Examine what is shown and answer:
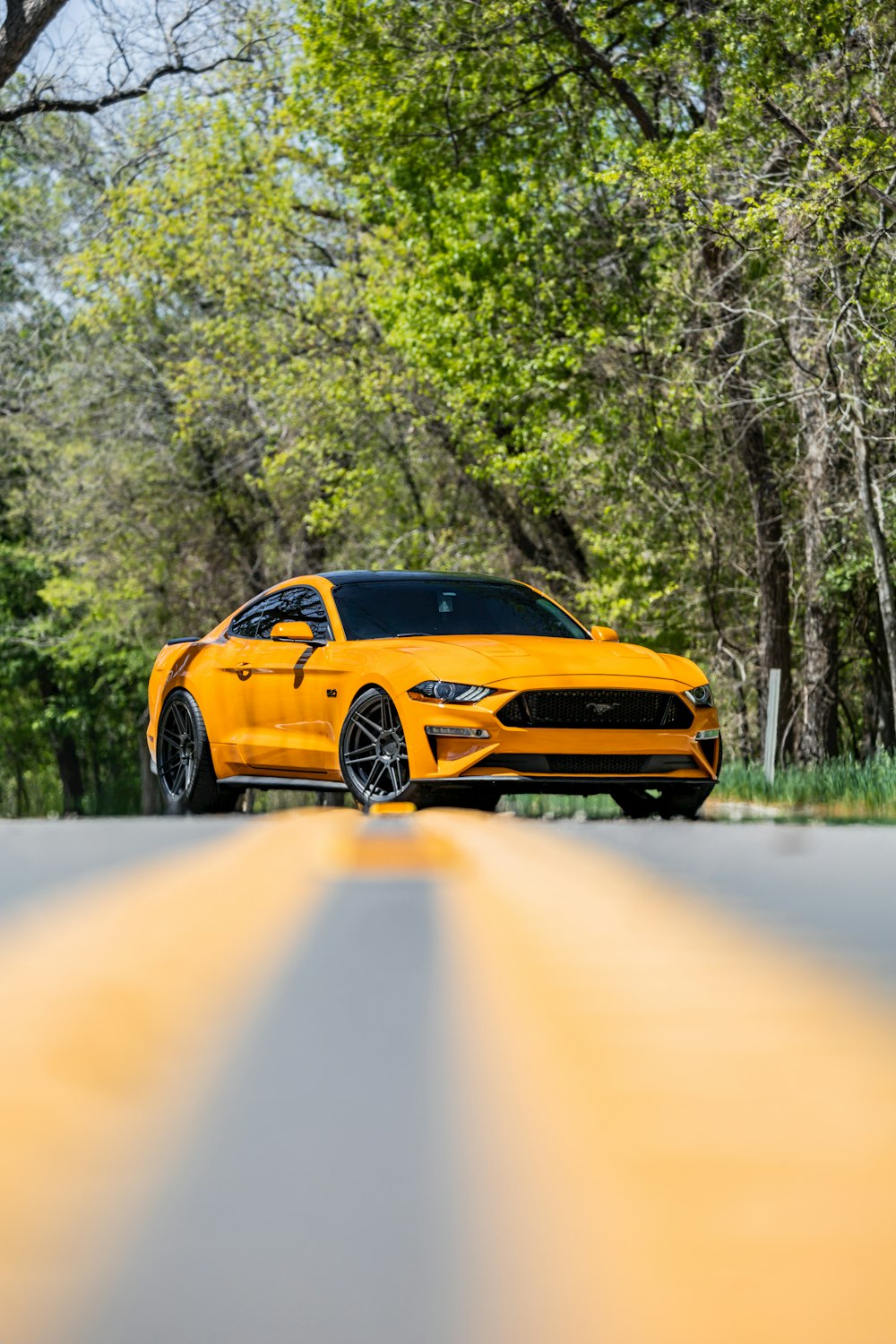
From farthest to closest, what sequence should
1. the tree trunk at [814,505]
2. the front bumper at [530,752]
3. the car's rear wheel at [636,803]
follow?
the tree trunk at [814,505]
the car's rear wheel at [636,803]
the front bumper at [530,752]

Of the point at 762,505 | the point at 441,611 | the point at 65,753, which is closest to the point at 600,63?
the point at 762,505

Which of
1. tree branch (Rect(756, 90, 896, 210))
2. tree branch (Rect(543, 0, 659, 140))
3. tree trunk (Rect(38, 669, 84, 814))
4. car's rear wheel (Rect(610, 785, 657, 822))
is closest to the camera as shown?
car's rear wheel (Rect(610, 785, 657, 822))

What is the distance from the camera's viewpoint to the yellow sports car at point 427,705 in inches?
300

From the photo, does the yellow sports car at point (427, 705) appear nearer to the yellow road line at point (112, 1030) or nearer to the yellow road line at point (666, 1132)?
the yellow road line at point (112, 1030)

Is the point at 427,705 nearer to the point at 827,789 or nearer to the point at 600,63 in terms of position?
the point at 827,789

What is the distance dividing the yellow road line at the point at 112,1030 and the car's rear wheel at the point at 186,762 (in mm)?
6651

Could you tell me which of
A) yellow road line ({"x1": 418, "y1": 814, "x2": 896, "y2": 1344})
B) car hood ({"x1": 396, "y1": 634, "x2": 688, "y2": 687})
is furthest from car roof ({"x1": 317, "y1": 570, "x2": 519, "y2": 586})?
yellow road line ({"x1": 418, "y1": 814, "x2": 896, "y2": 1344})

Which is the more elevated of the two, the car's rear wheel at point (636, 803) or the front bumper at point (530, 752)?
the front bumper at point (530, 752)

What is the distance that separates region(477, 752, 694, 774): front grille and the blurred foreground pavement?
4.82m

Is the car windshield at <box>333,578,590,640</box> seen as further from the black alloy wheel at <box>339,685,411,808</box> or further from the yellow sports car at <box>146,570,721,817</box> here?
the black alloy wheel at <box>339,685,411,808</box>

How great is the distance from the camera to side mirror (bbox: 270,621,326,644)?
8883mm

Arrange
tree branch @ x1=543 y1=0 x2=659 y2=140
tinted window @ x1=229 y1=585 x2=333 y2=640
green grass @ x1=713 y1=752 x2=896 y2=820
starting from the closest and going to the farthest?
1. green grass @ x1=713 y1=752 x2=896 y2=820
2. tinted window @ x1=229 y1=585 x2=333 y2=640
3. tree branch @ x1=543 y1=0 x2=659 y2=140

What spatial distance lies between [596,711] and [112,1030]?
584 cm

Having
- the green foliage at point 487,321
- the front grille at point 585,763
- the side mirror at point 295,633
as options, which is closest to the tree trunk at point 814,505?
the green foliage at point 487,321
